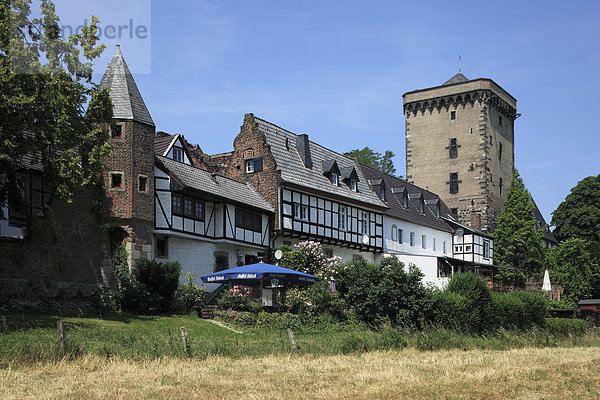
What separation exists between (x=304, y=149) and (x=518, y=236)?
23.2 metres

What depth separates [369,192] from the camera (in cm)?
5056

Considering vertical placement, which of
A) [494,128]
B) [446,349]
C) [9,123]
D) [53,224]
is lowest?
[446,349]

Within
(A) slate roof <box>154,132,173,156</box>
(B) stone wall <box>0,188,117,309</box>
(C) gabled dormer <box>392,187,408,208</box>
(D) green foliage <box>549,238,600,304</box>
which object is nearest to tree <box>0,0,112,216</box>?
(B) stone wall <box>0,188,117,309</box>

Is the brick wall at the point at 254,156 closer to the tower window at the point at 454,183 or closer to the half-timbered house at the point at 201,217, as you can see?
Result: the half-timbered house at the point at 201,217

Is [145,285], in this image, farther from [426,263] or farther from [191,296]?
[426,263]

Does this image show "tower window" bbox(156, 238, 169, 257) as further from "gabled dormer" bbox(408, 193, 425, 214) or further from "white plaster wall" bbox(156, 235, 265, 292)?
"gabled dormer" bbox(408, 193, 425, 214)

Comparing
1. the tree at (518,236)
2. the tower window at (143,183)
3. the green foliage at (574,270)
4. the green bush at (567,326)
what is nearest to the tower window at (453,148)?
the tree at (518,236)

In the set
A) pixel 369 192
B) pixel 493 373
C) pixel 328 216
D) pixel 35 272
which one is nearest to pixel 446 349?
pixel 493 373

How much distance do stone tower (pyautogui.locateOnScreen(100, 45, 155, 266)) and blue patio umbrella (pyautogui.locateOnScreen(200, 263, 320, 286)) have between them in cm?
359

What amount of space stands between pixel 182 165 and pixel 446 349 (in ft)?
59.3

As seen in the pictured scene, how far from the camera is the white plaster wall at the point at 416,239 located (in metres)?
51.3

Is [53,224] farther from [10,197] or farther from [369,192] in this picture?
[369,192]

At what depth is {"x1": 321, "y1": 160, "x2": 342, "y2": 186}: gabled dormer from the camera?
4653cm

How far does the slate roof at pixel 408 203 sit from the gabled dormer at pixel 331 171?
223 inches
